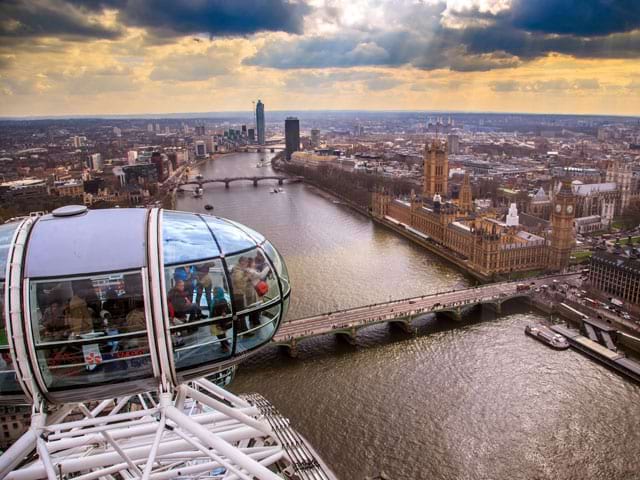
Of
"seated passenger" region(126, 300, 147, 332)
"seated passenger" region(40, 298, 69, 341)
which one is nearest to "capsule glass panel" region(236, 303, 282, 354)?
"seated passenger" region(126, 300, 147, 332)

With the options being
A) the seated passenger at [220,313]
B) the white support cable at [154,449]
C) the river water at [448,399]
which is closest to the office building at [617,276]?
the river water at [448,399]

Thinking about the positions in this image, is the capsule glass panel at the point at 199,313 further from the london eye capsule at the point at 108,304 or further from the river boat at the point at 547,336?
the river boat at the point at 547,336

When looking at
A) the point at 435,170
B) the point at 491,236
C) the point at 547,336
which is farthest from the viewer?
the point at 435,170

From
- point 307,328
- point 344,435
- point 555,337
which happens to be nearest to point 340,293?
point 307,328

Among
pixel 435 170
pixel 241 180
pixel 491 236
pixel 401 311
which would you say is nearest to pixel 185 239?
pixel 401 311

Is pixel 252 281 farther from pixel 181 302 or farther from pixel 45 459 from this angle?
pixel 45 459

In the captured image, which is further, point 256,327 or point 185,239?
point 256,327

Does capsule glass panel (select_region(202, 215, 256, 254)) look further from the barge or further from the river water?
the barge
